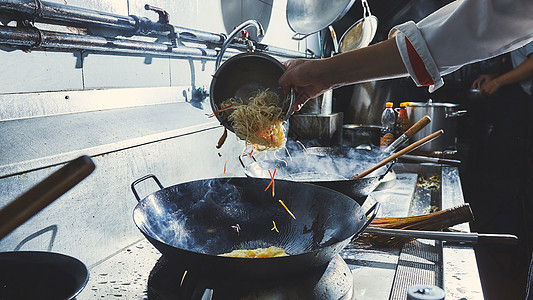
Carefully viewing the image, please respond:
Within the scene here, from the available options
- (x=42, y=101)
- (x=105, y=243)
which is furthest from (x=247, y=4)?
(x=105, y=243)

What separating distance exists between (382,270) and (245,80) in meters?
1.05

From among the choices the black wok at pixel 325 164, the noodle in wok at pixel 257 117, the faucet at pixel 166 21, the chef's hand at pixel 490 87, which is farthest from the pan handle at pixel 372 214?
the chef's hand at pixel 490 87

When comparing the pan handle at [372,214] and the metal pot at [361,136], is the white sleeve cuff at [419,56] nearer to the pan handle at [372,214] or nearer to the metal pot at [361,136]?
the pan handle at [372,214]

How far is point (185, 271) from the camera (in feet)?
3.70

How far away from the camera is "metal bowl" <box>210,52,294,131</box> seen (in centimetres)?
169

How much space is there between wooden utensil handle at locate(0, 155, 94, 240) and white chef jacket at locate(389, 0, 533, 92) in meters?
1.19

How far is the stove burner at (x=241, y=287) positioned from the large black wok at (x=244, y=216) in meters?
0.07

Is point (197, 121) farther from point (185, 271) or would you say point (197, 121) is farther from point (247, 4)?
point (247, 4)

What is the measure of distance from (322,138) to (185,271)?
2661 millimetres

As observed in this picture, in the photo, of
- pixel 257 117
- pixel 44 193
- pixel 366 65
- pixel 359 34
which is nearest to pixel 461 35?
pixel 366 65

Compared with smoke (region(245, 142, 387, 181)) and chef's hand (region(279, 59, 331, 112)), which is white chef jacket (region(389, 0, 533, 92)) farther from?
smoke (region(245, 142, 387, 181))

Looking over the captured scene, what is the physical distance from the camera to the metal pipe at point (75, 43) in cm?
131

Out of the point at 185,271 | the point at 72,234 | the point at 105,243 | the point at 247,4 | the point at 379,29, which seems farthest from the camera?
the point at 379,29

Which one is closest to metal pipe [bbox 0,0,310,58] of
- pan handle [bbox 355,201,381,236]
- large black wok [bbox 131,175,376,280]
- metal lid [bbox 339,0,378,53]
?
large black wok [bbox 131,175,376,280]
